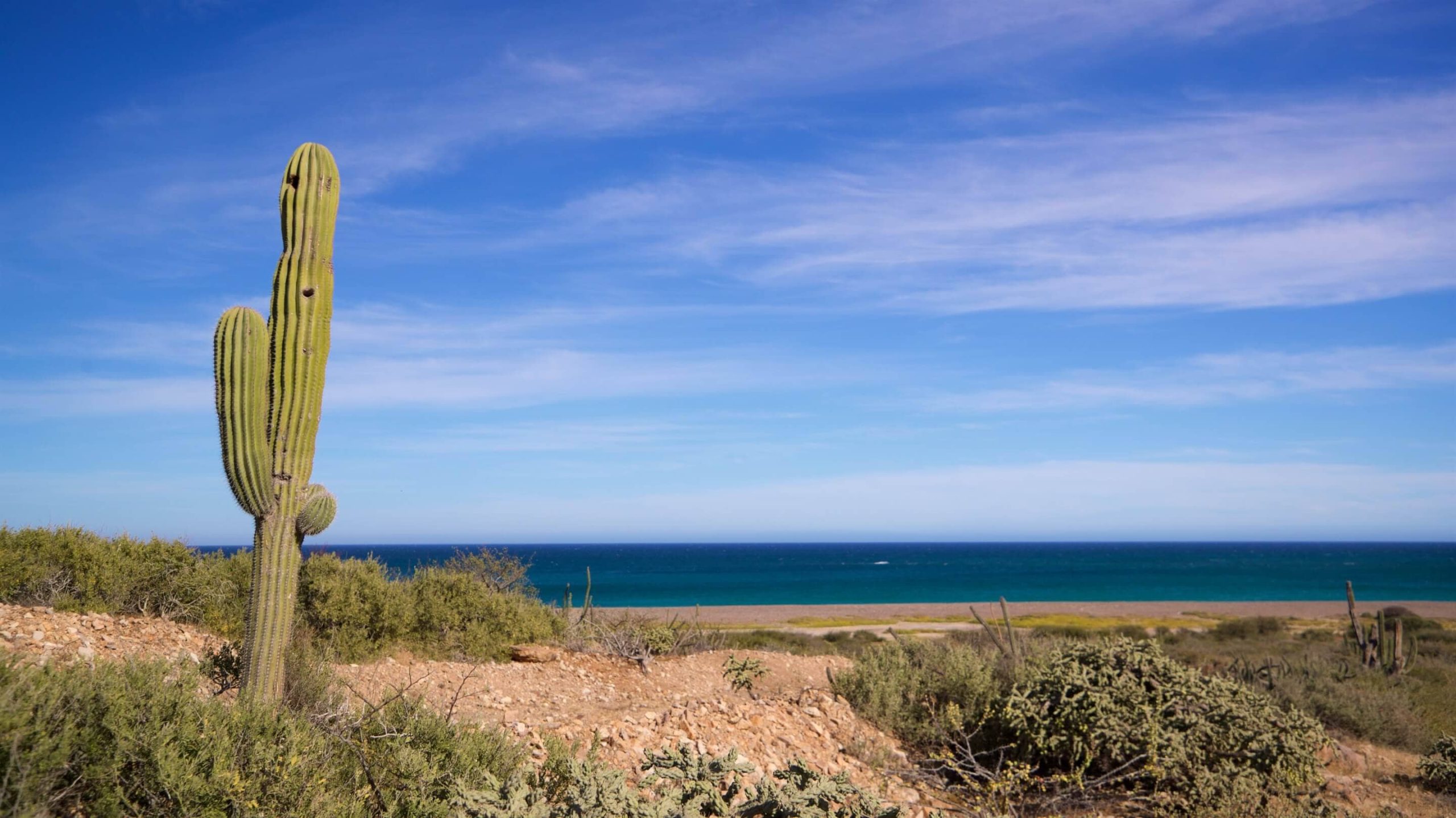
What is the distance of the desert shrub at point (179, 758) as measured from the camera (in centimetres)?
372

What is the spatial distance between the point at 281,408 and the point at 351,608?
5.69m

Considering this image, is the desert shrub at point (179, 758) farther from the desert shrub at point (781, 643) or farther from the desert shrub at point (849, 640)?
the desert shrub at point (849, 640)

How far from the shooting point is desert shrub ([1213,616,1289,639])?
101 feet

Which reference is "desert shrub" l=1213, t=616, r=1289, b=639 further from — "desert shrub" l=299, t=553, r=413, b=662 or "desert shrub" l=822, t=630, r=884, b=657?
"desert shrub" l=299, t=553, r=413, b=662

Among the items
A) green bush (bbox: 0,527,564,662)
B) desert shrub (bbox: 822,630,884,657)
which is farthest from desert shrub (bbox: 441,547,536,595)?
desert shrub (bbox: 822,630,884,657)

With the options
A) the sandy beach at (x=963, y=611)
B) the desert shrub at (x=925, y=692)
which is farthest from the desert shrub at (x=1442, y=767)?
the sandy beach at (x=963, y=611)

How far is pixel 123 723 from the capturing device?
405 cm

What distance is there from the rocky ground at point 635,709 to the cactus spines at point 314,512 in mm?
1348

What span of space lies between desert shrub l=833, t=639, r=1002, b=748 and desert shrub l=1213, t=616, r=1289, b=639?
23.5 m

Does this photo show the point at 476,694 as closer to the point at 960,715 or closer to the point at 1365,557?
the point at 960,715

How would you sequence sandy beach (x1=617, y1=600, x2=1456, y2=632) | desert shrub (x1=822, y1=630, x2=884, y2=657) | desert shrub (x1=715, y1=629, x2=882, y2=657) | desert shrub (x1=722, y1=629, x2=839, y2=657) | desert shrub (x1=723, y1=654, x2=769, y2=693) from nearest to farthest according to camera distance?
desert shrub (x1=723, y1=654, x2=769, y2=693)
desert shrub (x1=722, y1=629, x2=839, y2=657)
desert shrub (x1=715, y1=629, x2=882, y2=657)
desert shrub (x1=822, y1=630, x2=884, y2=657)
sandy beach (x1=617, y1=600, x2=1456, y2=632)

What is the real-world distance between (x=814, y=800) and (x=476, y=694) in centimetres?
532

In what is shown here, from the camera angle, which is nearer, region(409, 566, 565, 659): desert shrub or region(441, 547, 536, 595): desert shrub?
region(409, 566, 565, 659): desert shrub

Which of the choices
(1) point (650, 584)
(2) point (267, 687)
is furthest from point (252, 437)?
(1) point (650, 584)
